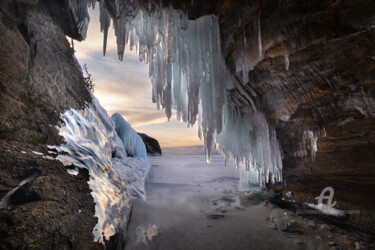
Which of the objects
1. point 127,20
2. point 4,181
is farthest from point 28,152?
point 127,20

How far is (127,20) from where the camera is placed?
288cm

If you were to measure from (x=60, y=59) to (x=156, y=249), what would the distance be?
3.35 metres

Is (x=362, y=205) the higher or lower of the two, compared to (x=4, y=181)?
lower

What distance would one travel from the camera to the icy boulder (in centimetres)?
887

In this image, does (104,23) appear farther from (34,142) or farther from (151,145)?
(151,145)

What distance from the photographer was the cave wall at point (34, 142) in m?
1.41

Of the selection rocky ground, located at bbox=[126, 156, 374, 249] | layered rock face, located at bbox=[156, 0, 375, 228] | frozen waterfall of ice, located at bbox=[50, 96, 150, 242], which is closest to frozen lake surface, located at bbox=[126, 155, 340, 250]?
rocky ground, located at bbox=[126, 156, 374, 249]

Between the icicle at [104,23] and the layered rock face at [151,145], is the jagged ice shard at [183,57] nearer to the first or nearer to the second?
the icicle at [104,23]

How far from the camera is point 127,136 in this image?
911cm

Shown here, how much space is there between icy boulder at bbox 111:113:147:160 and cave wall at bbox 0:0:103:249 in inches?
248

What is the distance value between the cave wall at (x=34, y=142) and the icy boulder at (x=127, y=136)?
6.29 m

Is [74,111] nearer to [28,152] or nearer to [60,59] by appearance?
[60,59]

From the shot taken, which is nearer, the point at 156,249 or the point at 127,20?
the point at 156,249

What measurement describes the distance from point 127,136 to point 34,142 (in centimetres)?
729
